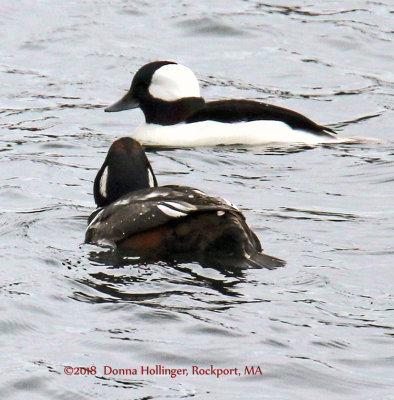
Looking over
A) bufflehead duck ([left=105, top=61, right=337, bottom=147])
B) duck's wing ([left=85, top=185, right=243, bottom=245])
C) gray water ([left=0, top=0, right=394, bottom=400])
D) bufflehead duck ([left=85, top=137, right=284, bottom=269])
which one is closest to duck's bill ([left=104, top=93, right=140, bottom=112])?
bufflehead duck ([left=105, top=61, right=337, bottom=147])

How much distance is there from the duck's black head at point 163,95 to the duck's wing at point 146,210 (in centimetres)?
430

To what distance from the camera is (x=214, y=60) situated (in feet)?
55.2

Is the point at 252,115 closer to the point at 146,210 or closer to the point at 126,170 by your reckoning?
the point at 126,170

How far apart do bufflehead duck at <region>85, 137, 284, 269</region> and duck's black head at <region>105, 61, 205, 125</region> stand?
4.43 metres

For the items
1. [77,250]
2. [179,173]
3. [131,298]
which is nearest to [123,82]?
[179,173]

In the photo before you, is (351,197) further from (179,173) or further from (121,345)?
(121,345)

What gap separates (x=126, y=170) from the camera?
9.60m

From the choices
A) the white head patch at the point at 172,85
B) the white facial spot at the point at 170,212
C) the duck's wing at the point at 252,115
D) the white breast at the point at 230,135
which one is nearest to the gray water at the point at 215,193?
the white breast at the point at 230,135

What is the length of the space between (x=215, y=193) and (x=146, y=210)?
2655 mm

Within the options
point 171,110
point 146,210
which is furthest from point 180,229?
point 171,110

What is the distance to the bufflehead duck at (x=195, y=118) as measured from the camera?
13.1 m

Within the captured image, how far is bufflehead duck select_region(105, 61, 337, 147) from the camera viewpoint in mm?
13078

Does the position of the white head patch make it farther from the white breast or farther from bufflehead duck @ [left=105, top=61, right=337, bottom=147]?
the white breast

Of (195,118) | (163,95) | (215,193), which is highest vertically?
(163,95)
